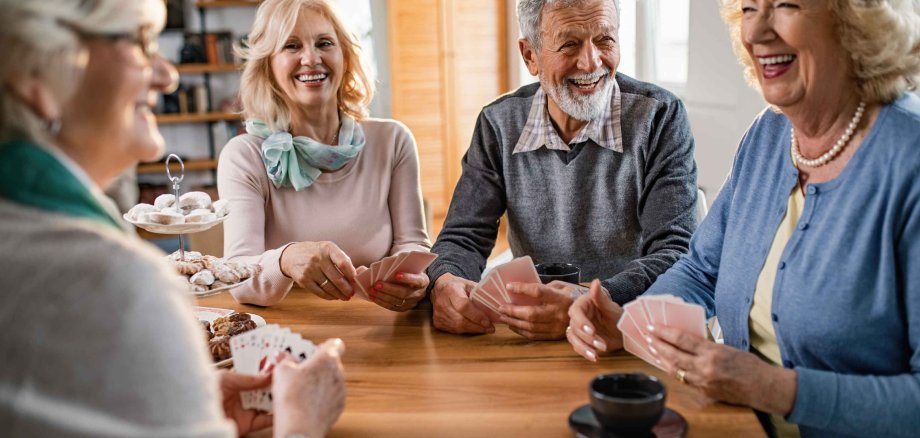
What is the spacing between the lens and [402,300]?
192 cm

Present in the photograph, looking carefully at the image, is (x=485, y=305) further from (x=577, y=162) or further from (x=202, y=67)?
(x=202, y=67)

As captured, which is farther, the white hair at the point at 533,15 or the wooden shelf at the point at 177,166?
the wooden shelf at the point at 177,166

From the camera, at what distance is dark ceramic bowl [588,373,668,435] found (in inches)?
45.5

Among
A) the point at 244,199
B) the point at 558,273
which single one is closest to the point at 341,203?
→ the point at 244,199

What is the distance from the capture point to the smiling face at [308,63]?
2566 millimetres

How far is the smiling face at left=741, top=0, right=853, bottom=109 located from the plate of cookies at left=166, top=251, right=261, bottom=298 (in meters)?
1.12

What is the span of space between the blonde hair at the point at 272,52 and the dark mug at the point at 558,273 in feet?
3.74

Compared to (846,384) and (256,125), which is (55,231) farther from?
(256,125)

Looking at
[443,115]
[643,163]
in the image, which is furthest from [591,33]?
[443,115]

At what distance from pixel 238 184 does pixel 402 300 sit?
0.76 metres

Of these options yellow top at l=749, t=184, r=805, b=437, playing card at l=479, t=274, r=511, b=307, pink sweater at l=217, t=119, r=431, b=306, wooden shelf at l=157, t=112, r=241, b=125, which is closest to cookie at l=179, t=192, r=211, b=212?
pink sweater at l=217, t=119, r=431, b=306

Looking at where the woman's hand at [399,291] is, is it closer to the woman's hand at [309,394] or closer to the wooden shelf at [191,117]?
the woman's hand at [309,394]

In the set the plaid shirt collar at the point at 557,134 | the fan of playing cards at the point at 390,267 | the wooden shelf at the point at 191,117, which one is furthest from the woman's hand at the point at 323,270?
the wooden shelf at the point at 191,117

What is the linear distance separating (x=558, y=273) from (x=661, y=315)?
1.47 feet
